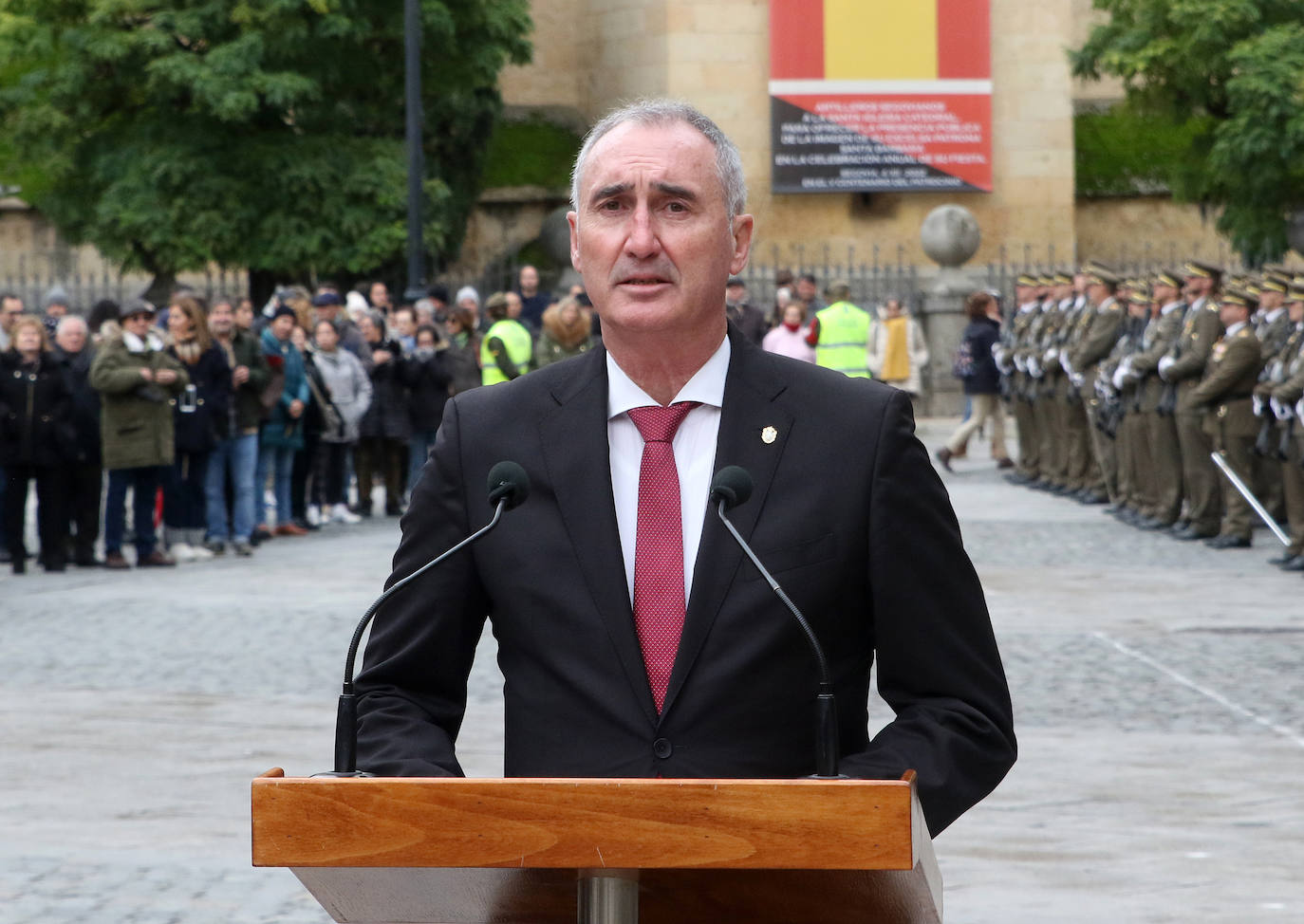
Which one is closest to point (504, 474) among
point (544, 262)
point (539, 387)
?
point (539, 387)

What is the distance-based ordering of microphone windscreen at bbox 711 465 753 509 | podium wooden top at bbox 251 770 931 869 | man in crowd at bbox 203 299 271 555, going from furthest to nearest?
man in crowd at bbox 203 299 271 555 < microphone windscreen at bbox 711 465 753 509 < podium wooden top at bbox 251 770 931 869

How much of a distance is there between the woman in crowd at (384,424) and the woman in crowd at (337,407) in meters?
0.20

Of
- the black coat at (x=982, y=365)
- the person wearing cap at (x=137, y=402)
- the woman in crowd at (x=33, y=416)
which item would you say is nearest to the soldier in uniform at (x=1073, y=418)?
the black coat at (x=982, y=365)

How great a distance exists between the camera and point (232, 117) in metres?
32.7

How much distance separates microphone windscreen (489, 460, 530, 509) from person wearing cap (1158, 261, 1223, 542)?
15295 millimetres

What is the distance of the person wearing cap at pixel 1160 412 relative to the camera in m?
19.0

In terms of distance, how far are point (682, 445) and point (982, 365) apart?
903 inches

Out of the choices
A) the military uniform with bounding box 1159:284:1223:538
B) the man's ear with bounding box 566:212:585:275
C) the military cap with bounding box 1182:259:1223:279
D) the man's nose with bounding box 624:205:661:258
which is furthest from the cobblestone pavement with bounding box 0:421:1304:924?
the man's nose with bounding box 624:205:661:258

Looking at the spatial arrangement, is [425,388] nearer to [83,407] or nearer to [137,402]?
[83,407]

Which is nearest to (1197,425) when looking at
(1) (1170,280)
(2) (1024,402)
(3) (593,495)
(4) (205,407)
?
(1) (1170,280)

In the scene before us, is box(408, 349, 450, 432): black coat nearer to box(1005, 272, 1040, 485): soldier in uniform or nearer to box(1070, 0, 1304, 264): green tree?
box(1005, 272, 1040, 485): soldier in uniform

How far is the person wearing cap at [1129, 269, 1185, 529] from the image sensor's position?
19.0 metres

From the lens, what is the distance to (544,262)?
4191 cm

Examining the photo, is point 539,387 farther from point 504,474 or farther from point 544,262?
point 544,262
